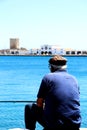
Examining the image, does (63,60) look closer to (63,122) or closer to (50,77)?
(50,77)

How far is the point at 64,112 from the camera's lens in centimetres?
595

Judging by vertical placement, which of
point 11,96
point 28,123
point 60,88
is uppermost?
point 60,88

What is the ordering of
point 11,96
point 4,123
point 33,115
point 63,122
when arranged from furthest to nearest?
point 11,96, point 4,123, point 33,115, point 63,122

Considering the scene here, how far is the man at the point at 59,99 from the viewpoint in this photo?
5941 millimetres

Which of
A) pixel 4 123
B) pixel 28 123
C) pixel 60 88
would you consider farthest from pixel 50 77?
pixel 4 123

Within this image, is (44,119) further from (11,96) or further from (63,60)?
(11,96)

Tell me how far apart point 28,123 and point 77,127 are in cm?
90

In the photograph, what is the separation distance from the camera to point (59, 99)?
19.6 ft

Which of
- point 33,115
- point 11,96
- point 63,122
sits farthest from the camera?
point 11,96

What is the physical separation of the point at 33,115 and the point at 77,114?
0.80 metres

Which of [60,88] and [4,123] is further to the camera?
[4,123]

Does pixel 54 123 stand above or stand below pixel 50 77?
below

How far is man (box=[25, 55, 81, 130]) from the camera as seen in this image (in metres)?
5.94

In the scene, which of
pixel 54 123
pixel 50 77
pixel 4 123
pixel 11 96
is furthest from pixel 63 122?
pixel 11 96
